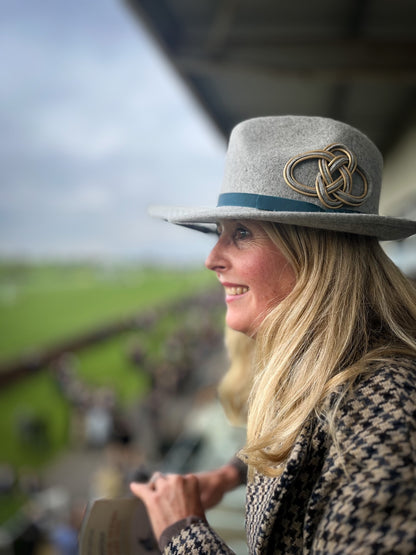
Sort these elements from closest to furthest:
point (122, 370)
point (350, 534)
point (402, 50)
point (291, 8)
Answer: point (350, 534), point (291, 8), point (402, 50), point (122, 370)

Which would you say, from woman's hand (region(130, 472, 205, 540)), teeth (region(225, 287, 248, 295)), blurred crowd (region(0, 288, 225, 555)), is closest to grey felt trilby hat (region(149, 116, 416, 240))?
teeth (region(225, 287, 248, 295))

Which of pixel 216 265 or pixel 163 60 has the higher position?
pixel 163 60

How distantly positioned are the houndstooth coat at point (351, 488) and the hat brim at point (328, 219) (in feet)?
1.02

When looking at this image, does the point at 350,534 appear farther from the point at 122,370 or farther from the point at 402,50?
the point at 122,370

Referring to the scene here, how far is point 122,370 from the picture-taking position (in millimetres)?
47438

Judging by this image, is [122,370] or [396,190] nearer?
[396,190]

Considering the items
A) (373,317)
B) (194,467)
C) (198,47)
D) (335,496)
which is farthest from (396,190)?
(335,496)

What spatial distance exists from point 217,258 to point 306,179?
0.95 ft

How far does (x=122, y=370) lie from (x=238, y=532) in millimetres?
45363

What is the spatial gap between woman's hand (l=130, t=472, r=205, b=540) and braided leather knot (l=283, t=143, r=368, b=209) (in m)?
0.77

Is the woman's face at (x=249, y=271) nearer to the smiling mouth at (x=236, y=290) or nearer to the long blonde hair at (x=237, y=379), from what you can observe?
the smiling mouth at (x=236, y=290)

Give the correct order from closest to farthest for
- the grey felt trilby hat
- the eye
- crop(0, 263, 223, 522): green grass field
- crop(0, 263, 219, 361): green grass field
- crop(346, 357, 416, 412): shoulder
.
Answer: crop(346, 357, 416, 412): shoulder < the grey felt trilby hat < the eye < crop(0, 263, 223, 522): green grass field < crop(0, 263, 219, 361): green grass field

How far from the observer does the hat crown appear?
3.95 ft

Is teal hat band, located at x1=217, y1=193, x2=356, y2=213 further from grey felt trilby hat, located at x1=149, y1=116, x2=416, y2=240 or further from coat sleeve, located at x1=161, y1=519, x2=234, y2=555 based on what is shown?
coat sleeve, located at x1=161, y1=519, x2=234, y2=555
